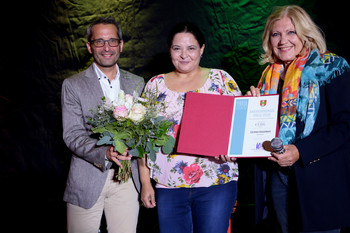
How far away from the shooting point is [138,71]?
3.49m

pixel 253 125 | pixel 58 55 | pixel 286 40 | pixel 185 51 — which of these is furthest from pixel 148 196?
pixel 58 55

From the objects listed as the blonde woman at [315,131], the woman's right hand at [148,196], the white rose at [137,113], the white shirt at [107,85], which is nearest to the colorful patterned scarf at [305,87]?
the blonde woman at [315,131]

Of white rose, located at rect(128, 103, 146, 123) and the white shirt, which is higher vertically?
the white shirt

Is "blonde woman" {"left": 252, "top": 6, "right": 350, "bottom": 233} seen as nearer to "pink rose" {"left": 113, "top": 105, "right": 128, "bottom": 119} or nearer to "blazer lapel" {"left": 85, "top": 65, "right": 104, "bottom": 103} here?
"pink rose" {"left": 113, "top": 105, "right": 128, "bottom": 119}

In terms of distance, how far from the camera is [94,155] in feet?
6.74

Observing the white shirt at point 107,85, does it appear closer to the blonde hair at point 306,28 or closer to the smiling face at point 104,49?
the smiling face at point 104,49

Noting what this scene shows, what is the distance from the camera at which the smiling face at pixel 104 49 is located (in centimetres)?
228

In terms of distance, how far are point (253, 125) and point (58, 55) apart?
2639 millimetres

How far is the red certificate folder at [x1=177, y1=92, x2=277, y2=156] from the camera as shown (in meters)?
1.89

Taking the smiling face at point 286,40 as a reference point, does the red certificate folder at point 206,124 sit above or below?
below

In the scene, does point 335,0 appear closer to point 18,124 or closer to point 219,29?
point 219,29

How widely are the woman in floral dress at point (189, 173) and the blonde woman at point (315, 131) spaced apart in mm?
Answer: 370

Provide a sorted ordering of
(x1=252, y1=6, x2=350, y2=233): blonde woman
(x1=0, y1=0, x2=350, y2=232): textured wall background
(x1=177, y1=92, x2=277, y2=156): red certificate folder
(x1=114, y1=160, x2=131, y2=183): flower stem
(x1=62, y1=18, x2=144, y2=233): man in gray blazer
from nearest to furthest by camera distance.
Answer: (x1=252, y1=6, x2=350, y2=233): blonde woman < (x1=177, y1=92, x2=277, y2=156): red certificate folder < (x1=114, y1=160, x2=131, y2=183): flower stem < (x1=62, y1=18, x2=144, y2=233): man in gray blazer < (x1=0, y1=0, x2=350, y2=232): textured wall background

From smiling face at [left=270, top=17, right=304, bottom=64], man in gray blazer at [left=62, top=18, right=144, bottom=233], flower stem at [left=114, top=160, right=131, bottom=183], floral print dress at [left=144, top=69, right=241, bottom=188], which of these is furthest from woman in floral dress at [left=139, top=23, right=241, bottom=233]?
smiling face at [left=270, top=17, right=304, bottom=64]
